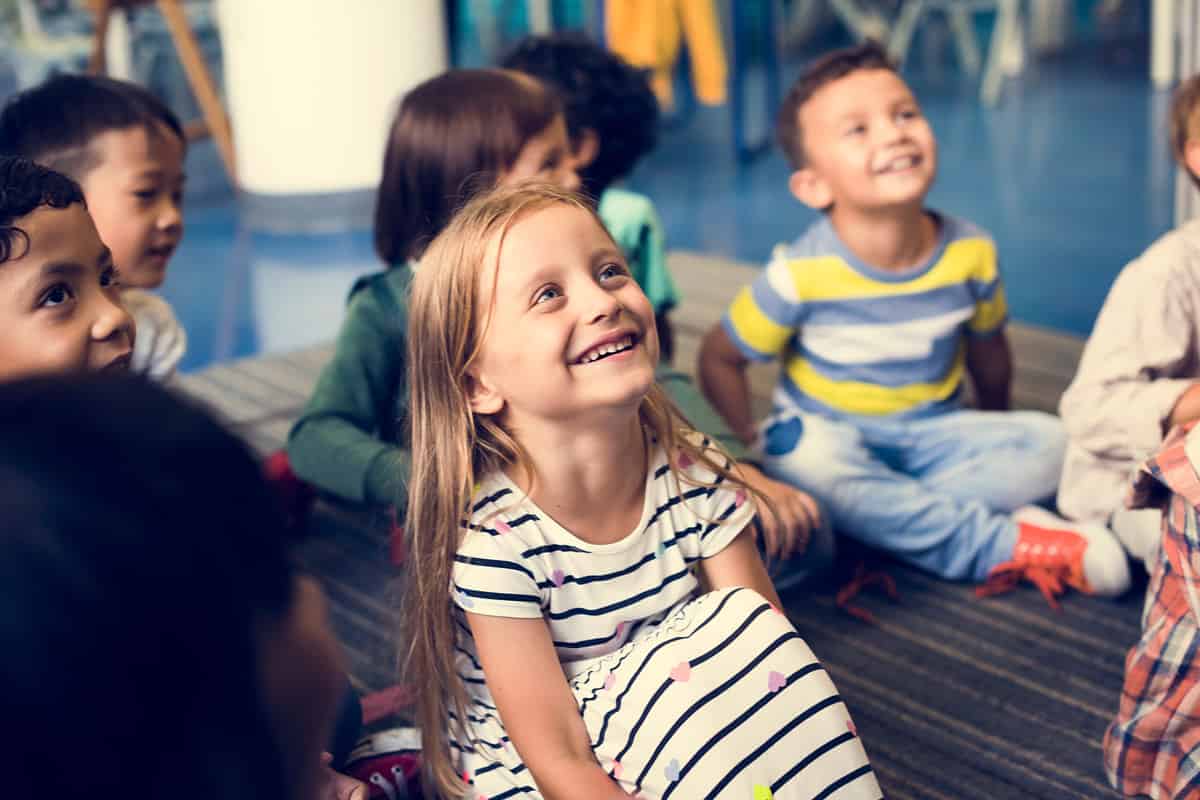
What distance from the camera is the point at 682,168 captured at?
4.45 m

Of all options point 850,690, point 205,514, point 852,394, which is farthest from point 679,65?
point 205,514

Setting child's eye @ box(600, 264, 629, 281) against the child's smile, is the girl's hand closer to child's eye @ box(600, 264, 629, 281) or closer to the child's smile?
the child's smile

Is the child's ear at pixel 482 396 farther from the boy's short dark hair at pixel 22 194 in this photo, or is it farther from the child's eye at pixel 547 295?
the boy's short dark hair at pixel 22 194

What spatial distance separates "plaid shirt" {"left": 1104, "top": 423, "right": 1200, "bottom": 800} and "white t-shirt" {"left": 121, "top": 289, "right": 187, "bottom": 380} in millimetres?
1052

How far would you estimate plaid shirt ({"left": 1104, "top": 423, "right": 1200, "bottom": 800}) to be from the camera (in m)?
1.18

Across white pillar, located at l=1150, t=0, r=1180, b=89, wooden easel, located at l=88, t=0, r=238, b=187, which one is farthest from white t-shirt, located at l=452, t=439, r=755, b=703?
white pillar, located at l=1150, t=0, r=1180, b=89

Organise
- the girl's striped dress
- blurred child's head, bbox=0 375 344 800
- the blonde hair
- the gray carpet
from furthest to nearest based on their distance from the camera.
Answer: the gray carpet < the blonde hair < the girl's striped dress < blurred child's head, bbox=0 375 344 800

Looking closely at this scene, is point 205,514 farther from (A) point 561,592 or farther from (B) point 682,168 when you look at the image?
(B) point 682,168

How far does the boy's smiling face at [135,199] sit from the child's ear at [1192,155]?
45.5 inches

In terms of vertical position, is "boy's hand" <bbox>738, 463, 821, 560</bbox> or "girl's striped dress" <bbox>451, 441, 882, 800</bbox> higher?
"girl's striped dress" <bbox>451, 441, 882, 800</bbox>

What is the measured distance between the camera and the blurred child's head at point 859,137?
182 centimetres

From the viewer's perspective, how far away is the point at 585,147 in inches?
79.8

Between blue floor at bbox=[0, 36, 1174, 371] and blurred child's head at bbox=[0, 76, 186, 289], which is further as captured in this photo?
blue floor at bbox=[0, 36, 1174, 371]

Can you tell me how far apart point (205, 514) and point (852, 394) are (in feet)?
4.69
